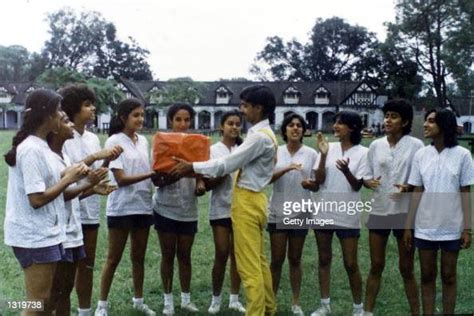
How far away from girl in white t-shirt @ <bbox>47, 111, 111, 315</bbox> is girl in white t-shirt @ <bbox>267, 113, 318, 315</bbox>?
0.98 m

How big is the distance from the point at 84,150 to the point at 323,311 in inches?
63.8

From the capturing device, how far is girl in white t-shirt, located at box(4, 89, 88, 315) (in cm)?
193

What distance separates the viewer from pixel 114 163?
2.66 meters

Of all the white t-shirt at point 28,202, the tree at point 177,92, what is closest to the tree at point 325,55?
the tree at point 177,92

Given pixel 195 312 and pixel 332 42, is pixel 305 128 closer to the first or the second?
pixel 332 42

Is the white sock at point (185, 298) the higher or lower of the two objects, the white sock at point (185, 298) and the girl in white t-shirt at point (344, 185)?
the lower

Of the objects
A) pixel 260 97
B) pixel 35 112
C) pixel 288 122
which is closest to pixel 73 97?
pixel 35 112

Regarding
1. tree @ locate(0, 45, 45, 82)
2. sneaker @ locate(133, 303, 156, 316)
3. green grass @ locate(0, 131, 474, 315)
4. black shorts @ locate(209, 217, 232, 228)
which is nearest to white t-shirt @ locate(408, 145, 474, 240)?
green grass @ locate(0, 131, 474, 315)

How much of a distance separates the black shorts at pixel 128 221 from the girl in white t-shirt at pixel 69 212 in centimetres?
36

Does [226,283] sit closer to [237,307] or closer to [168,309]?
[237,307]

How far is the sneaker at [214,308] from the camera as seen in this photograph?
2920 millimetres

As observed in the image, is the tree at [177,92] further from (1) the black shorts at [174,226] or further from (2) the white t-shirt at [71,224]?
(2) the white t-shirt at [71,224]

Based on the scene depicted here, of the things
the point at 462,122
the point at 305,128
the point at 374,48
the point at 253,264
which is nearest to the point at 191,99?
the point at 305,128

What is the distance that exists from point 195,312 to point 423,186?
1.46m
